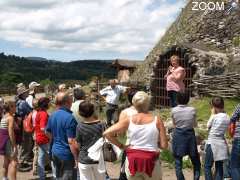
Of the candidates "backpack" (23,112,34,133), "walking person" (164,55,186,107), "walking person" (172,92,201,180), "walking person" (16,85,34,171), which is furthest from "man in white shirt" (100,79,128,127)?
"walking person" (172,92,201,180)

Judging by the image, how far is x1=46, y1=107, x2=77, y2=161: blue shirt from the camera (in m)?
6.33

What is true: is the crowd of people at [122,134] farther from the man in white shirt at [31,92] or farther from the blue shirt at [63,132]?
the man in white shirt at [31,92]

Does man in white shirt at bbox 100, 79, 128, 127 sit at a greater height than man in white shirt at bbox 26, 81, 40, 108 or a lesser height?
lesser

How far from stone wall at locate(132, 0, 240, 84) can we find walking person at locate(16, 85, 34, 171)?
26.0 feet

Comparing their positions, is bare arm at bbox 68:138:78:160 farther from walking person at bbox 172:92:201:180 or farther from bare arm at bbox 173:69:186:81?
bare arm at bbox 173:69:186:81

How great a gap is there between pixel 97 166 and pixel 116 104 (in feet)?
23.2

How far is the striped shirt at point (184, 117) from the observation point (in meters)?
7.00

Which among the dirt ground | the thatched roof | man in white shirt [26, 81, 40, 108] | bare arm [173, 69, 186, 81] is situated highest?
the thatched roof

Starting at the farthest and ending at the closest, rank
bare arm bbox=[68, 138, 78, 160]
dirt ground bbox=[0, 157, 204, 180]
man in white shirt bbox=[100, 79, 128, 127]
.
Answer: man in white shirt bbox=[100, 79, 128, 127]
dirt ground bbox=[0, 157, 204, 180]
bare arm bbox=[68, 138, 78, 160]

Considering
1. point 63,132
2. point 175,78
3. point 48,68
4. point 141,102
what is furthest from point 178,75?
point 48,68

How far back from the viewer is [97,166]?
6.08 m

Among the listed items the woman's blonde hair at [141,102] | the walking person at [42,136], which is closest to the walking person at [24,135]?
the walking person at [42,136]

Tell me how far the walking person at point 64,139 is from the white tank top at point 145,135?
43.8 inches

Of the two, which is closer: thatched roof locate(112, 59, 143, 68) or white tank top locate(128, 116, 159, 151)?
white tank top locate(128, 116, 159, 151)
